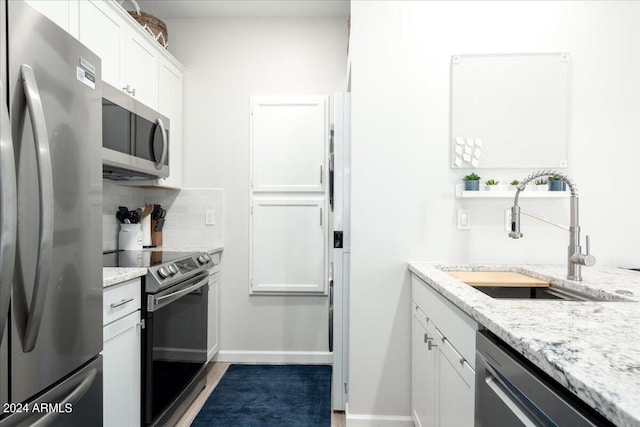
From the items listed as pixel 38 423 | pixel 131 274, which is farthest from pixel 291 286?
pixel 38 423

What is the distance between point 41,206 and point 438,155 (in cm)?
182

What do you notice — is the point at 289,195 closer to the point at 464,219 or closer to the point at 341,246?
the point at 341,246

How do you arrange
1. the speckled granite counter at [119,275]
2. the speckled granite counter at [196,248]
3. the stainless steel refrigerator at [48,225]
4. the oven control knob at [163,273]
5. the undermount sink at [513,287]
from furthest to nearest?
the speckled granite counter at [196,248], the oven control knob at [163,273], the undermount sink at [513,287], the speckled granite counter at [119,275], the stainless steel refrigerator at [48,225]

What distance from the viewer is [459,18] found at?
2043 mm

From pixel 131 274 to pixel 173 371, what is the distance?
2.25 feet

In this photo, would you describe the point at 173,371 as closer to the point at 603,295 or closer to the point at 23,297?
the point at 23,297

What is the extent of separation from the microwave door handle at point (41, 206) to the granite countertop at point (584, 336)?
115 centimetres

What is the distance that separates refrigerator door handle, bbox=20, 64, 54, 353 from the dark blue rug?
147cm

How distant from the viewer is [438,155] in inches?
81.1

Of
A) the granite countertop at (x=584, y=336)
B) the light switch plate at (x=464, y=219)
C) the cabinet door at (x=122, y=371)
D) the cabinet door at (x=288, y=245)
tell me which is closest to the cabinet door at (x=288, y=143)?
the cabinet door at (x=288, y=245)

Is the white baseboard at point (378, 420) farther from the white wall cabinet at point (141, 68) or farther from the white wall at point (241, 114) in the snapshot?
the white wall cabinet at point (141, 68)

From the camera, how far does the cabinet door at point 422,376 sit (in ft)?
5.11

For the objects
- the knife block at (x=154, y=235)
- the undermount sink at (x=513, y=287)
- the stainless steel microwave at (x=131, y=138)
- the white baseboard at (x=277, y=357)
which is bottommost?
the white baseboard at (x=277, y=357)

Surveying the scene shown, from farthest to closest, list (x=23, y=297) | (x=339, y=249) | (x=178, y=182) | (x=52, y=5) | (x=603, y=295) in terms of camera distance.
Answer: (x=178, y=182) < (x=339, y=249) < (x=52, y=5) < (x=603, y=295) < (x=23, y=297)
